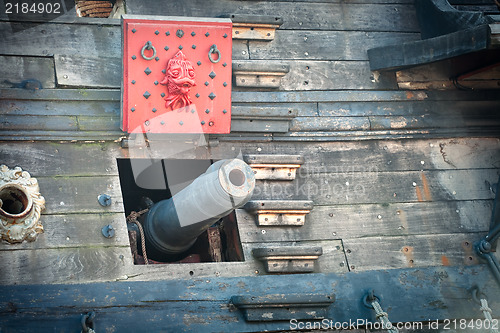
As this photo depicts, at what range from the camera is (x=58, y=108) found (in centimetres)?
527

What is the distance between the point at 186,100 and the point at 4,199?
131cm

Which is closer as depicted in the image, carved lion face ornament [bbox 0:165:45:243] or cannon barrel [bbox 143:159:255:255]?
cannon barrel [bbox 143:159:255:255]

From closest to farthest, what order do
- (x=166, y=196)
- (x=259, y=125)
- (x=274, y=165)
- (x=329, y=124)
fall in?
(x=274, y=165), (x=259, y=125), (x=329, y=124), (x=166, y=196)

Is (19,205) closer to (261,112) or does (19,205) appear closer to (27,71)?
(27,71)

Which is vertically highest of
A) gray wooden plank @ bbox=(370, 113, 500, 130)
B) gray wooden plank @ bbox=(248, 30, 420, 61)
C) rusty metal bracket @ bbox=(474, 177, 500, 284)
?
gray wooden plank @ bbox=(248, 30, 420, 61)

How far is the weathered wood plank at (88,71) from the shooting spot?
17.6 ft

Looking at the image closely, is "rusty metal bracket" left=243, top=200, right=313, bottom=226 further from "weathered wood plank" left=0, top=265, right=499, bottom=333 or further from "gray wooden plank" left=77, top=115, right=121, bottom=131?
"gray wooden plank" left=77, top=115, right=121, bottom=131

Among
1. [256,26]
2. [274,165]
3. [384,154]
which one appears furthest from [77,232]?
[384,154]

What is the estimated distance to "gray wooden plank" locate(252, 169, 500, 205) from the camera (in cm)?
557

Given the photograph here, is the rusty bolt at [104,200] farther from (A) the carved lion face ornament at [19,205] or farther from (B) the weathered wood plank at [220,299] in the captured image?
(B) the weathered wood plank at [220,299]

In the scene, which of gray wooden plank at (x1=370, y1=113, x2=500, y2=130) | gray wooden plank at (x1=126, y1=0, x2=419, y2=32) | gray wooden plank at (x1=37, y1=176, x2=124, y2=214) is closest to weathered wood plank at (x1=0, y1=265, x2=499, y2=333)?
gray wooden plank at (x1=37, y1=176, x2=124, y2=214)

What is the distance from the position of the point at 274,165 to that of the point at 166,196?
4.80 feet

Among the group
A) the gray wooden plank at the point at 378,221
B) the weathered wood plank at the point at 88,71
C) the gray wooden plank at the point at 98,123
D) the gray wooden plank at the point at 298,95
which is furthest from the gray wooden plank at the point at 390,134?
the weathered wood plank at the point at 88,71

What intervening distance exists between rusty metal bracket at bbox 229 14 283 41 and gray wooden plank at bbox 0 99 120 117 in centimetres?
106
